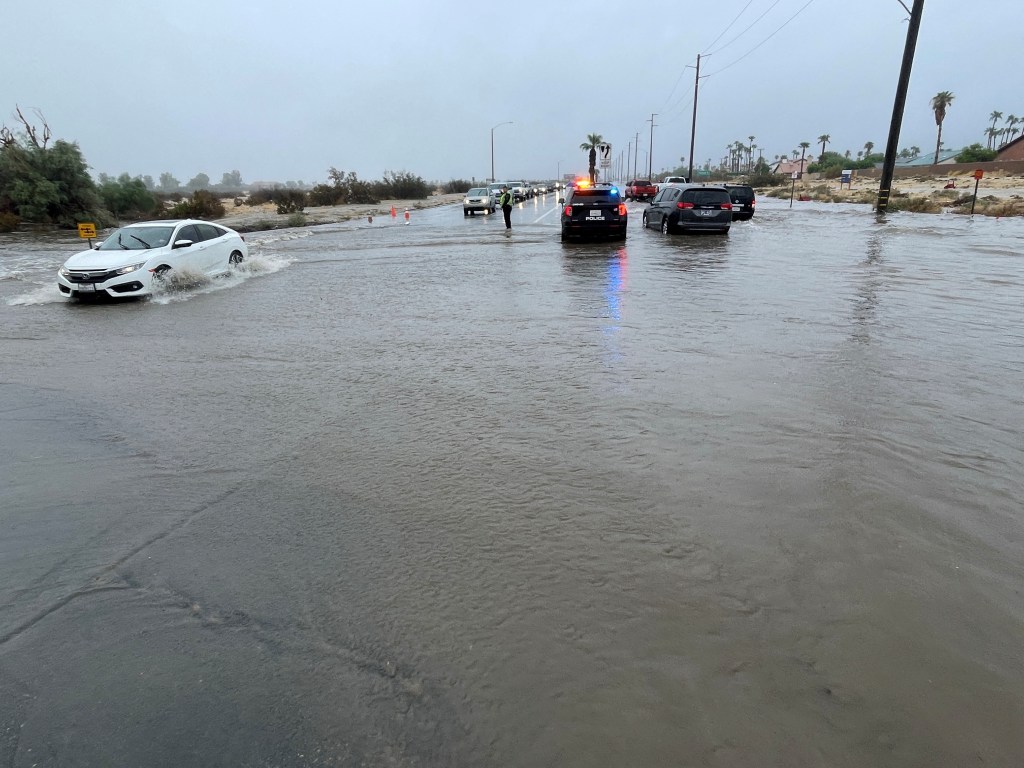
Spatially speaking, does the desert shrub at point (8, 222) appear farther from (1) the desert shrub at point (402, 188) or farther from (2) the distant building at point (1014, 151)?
(2) the distant building at point (1014, 151)

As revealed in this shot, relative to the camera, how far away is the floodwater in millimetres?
2350

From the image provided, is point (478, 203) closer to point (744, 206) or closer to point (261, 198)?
point (744, 206)

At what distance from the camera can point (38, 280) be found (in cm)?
1554

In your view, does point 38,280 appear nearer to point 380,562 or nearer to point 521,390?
point 521,390

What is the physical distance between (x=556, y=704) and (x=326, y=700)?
927mm

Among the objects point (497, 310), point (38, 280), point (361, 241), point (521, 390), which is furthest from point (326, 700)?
point (361, 241)

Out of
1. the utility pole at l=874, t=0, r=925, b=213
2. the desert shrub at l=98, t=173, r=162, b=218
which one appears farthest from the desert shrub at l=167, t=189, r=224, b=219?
the utility pole at l=874, t=0, r=925, b=213

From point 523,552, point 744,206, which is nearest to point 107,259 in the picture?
point 523,552

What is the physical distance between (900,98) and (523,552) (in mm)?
33543

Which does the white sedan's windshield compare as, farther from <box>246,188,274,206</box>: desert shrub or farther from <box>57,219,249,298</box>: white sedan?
<box>246,188,274,206</box>: desert shrub

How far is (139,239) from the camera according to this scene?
1298 cm

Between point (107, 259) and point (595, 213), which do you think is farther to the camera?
point (595, 213)

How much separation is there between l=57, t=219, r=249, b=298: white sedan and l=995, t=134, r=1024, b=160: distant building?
84.5m

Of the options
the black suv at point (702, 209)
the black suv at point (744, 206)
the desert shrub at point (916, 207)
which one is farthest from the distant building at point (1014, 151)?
the black suv at point (702, 209)
